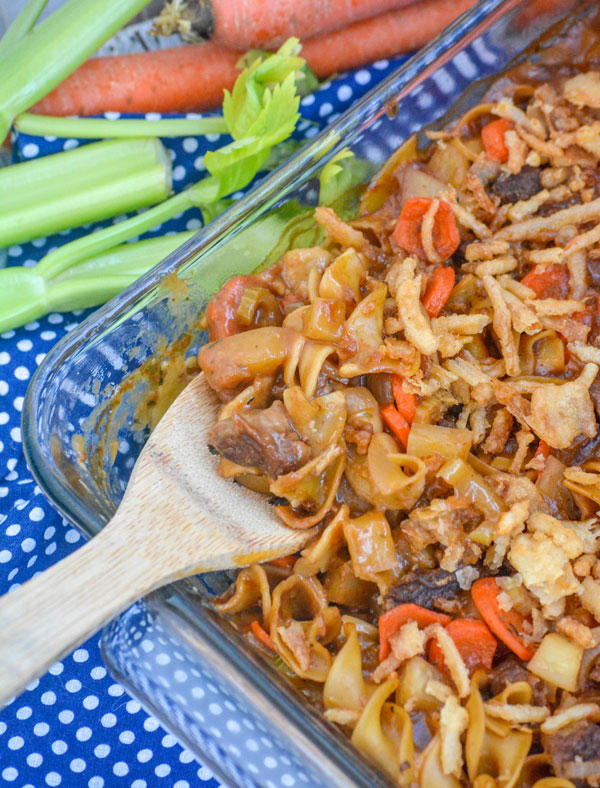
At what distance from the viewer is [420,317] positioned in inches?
87.1

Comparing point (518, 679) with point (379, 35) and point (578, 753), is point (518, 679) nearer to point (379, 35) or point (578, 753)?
point (578, 753)

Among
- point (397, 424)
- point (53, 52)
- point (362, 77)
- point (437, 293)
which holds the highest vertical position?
point (53, 52)

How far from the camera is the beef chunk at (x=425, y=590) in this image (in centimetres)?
210

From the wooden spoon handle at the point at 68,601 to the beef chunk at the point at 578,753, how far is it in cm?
104

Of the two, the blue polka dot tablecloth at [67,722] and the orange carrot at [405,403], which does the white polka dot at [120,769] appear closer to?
the blue polka dot tablecloth at [67,722]

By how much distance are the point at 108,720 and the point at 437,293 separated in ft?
5.50

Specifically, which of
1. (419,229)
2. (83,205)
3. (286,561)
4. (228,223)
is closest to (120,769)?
(286,561)

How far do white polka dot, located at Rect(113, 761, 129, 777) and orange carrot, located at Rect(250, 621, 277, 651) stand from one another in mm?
719

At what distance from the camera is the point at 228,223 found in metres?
2.39

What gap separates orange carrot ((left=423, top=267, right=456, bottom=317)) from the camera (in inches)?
92.6

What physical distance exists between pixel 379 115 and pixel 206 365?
1.05 m

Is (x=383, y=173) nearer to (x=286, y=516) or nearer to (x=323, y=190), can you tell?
(x=323, y=190)


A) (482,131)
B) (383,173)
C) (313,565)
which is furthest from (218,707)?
(482,131)

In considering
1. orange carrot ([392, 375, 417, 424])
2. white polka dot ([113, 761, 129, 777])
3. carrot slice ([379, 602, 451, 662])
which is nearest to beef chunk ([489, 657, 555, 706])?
carrot slice ([379, 602, 451, 662])
